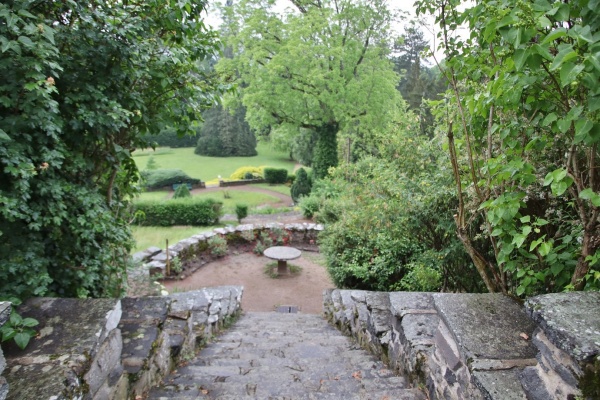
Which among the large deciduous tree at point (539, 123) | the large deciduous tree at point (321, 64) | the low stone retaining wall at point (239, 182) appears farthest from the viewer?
the low stone retaining wall at point (239, 182)

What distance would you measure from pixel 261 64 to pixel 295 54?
2.61m

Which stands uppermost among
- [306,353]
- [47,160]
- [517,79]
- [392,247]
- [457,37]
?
[457,37]

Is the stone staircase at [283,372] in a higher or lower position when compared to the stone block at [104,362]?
lower

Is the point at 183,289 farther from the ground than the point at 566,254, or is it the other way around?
the point at 566,254

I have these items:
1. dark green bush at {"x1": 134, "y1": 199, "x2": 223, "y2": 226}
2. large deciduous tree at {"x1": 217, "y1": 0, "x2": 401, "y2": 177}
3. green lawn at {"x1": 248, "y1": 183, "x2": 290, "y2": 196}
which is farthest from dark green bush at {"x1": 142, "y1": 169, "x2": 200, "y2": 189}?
dark green bush at {"x1": 134, "y1": 199, "x2": 223, "y2": 226}

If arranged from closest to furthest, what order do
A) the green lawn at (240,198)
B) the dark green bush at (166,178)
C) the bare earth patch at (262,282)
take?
the bare earth patch at (262,282)
the green lawn at (240,198)
the dark green bush at (166,178)

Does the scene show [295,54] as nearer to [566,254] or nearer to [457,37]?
[457,37]

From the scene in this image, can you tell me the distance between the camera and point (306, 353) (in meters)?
3.50

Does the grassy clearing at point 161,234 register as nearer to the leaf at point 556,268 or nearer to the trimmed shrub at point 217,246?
the trimmed shrub at point 217,246

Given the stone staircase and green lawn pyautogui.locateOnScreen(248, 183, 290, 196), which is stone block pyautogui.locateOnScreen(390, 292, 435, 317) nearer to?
the stone staircase

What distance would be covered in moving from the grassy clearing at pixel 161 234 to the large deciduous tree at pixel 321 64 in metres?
5.99

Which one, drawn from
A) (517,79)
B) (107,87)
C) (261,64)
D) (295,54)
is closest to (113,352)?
(107,87)

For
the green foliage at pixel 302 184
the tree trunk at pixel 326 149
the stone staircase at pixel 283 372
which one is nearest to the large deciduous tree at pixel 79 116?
the stone staircase at pixel 283 372

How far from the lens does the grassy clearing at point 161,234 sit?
1059cm
